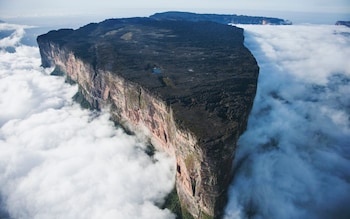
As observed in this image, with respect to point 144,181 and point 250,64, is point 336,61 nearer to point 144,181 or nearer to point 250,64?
point 250,64

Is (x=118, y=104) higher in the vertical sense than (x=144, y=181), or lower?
higher

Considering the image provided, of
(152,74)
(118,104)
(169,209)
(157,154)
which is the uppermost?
(152,74)

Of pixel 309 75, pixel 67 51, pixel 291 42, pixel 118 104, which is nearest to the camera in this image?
pixel 118 104

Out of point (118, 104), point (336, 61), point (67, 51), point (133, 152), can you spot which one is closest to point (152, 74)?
point (118, 104)

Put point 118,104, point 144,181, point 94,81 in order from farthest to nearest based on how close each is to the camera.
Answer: point 94,81 → point 118,104 → point 144,181

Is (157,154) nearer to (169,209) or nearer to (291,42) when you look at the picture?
(169,209)

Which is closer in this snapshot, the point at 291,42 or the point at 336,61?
the point at 336,61
